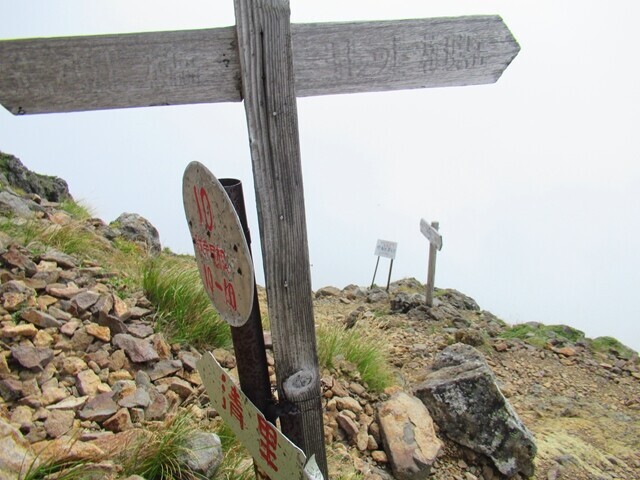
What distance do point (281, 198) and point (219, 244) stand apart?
26cm

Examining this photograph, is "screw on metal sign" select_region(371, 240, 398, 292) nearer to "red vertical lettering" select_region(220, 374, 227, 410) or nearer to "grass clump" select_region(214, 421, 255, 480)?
"grass clump" select_region(214, 421, 255, 480)

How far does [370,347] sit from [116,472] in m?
3.10

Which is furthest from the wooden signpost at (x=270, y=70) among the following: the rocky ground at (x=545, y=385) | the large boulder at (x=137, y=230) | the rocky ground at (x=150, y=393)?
the large boulder at (x=137, y=230)

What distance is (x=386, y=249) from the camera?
11.5m

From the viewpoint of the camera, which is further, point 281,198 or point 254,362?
point 254,362

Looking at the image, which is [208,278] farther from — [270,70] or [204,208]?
[270,70]

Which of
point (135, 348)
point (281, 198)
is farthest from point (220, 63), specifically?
point (135, 348)

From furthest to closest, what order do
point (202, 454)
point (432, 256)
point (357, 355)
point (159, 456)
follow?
point (432, 256)
point (357, 355)
point (202, 454)
point (159, 456)

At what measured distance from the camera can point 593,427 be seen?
6.00m

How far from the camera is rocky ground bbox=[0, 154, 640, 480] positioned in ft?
10.9

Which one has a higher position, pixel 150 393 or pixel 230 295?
pixel 230 295

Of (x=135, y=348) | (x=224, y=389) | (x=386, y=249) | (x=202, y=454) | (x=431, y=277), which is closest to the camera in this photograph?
(x=224, y=389)

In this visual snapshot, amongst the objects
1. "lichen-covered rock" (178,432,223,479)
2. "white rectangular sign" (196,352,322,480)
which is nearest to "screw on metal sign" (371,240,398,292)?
"lichen-covered rock" (178,432,223,479)

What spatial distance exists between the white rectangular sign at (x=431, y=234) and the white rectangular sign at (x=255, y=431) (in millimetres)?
7563
